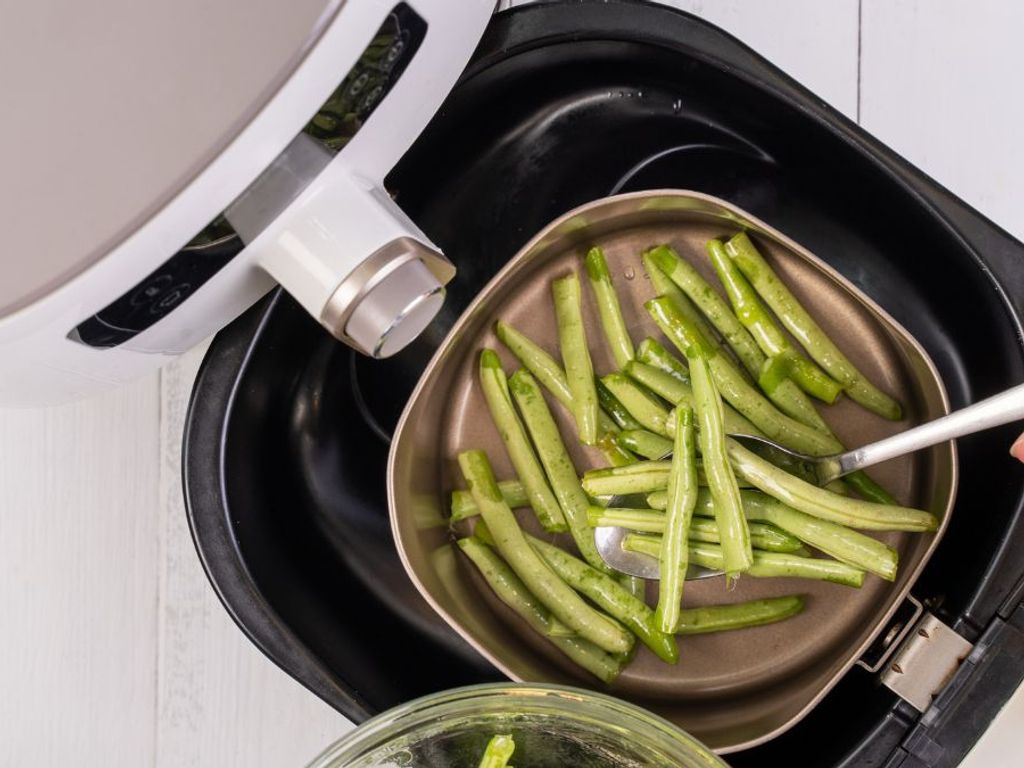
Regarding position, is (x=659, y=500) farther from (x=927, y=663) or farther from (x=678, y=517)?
(x=927, y=663)

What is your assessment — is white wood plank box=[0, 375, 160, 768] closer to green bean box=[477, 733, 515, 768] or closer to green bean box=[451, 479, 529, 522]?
green bean box=[451, 479, 529, 522]

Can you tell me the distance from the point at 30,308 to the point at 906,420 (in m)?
0.70

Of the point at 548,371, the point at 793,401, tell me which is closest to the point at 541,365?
the point at 548,371

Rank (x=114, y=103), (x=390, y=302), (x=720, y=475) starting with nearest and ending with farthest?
(x=114, y=103) < (x=390, y=302) < (x=720, y=475)

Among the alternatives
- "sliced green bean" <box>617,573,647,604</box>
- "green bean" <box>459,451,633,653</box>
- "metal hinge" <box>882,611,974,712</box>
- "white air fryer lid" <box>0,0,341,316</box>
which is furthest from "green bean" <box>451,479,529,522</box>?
"white air fryer lid" <box>0,0,341,316</box>

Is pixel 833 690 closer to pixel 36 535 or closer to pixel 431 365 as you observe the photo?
pixel 431 365

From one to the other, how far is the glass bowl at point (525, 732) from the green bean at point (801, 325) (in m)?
0.33

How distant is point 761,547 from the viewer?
90 centimetres

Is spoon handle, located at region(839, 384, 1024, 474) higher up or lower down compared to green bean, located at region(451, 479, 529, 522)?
higher up

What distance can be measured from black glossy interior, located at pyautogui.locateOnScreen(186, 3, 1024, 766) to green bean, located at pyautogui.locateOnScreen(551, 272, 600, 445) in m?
0.08

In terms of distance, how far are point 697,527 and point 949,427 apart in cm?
22

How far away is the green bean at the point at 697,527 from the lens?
35.3 inches

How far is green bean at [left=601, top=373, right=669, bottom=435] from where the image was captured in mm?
929

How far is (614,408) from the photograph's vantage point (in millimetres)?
964
